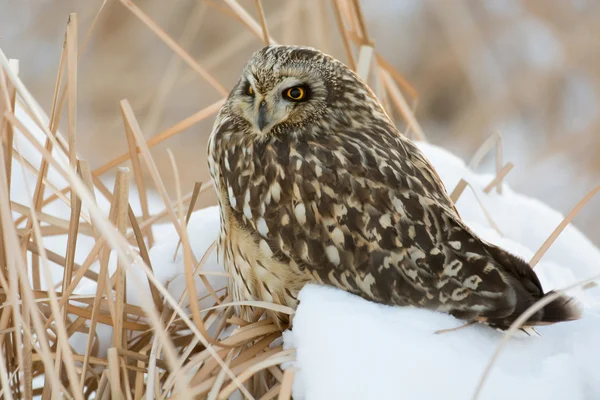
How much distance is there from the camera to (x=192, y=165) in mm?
4867

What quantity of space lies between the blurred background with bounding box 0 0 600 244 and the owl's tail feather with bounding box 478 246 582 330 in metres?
3.16

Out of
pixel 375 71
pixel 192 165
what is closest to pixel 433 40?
pixel 192 165

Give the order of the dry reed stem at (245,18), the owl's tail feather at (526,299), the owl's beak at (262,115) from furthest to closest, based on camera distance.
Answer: the dry reed stem at (245,18) → the owl's beak at (262,115) → the owl's tail feather at (526,299)

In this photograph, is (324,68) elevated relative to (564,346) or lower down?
elevated

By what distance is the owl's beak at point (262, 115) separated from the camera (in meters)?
1.54

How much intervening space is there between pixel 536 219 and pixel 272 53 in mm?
865

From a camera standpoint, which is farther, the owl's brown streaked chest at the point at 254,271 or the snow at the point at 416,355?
the owl's brown streaked chest at the point at 254,271

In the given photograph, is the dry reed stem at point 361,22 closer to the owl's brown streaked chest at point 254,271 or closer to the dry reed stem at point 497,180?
the dry reed stem at point 497,180

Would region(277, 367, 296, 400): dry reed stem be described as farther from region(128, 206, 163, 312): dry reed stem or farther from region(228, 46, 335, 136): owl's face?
region(228, 46, 335, 136): owl's face

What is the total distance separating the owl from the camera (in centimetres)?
135

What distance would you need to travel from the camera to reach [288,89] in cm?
157

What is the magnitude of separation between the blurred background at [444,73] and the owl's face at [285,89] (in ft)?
9.33

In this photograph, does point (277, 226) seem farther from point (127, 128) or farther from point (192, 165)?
point (192, 165)

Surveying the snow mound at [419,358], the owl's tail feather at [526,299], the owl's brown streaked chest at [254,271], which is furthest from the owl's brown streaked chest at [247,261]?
the owl's tail feather at [526,299]
